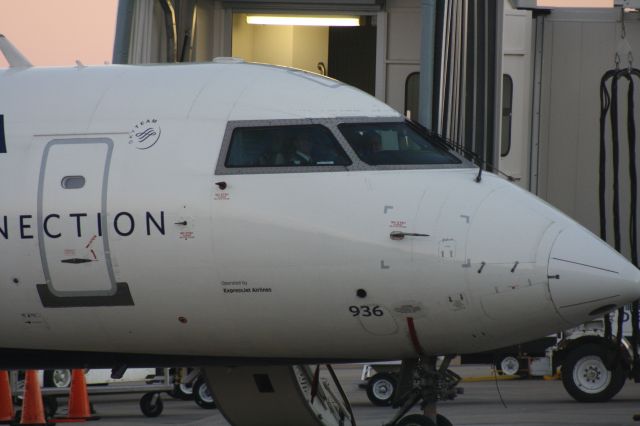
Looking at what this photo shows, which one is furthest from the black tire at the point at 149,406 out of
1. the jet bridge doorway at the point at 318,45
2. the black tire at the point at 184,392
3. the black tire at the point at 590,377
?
the black tire at the point at 590,377

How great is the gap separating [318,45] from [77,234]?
9.27m

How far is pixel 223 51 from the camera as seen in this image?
57.3ft

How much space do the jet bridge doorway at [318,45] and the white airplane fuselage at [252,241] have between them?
6.95 m

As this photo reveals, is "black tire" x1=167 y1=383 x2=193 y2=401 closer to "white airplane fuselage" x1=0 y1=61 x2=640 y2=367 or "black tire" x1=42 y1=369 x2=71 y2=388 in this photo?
"black tire" x1=42 y1=369 x2=71 y2=388

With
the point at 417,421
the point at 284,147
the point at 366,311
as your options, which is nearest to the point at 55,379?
the point at 284,147

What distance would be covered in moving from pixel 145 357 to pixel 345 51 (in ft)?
29.6

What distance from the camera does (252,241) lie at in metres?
10.2

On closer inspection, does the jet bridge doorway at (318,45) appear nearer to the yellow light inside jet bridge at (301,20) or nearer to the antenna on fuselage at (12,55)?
the yellow light inside jet bridge at (301,20)

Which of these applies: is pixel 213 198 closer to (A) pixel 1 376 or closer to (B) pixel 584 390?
(A) pixel 1 376

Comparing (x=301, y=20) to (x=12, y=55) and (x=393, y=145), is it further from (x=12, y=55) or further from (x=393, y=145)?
(x=393, y=145)

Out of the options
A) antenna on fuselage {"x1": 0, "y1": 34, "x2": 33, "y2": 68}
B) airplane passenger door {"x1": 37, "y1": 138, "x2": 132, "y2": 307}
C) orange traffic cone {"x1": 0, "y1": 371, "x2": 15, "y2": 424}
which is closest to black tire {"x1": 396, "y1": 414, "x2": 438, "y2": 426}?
airplane passenger door {"x1": 37, "y1": 138, "x2": 132, "y2": 307}

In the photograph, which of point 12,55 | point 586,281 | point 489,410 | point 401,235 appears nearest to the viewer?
point 586,281

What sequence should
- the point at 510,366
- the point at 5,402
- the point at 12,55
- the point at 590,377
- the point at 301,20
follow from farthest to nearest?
the point at 510,366 → the point at 590,377 → the point at 301,20 → the point at 5,402 → the point at 12,55

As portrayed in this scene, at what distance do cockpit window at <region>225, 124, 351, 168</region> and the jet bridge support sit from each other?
184cm
